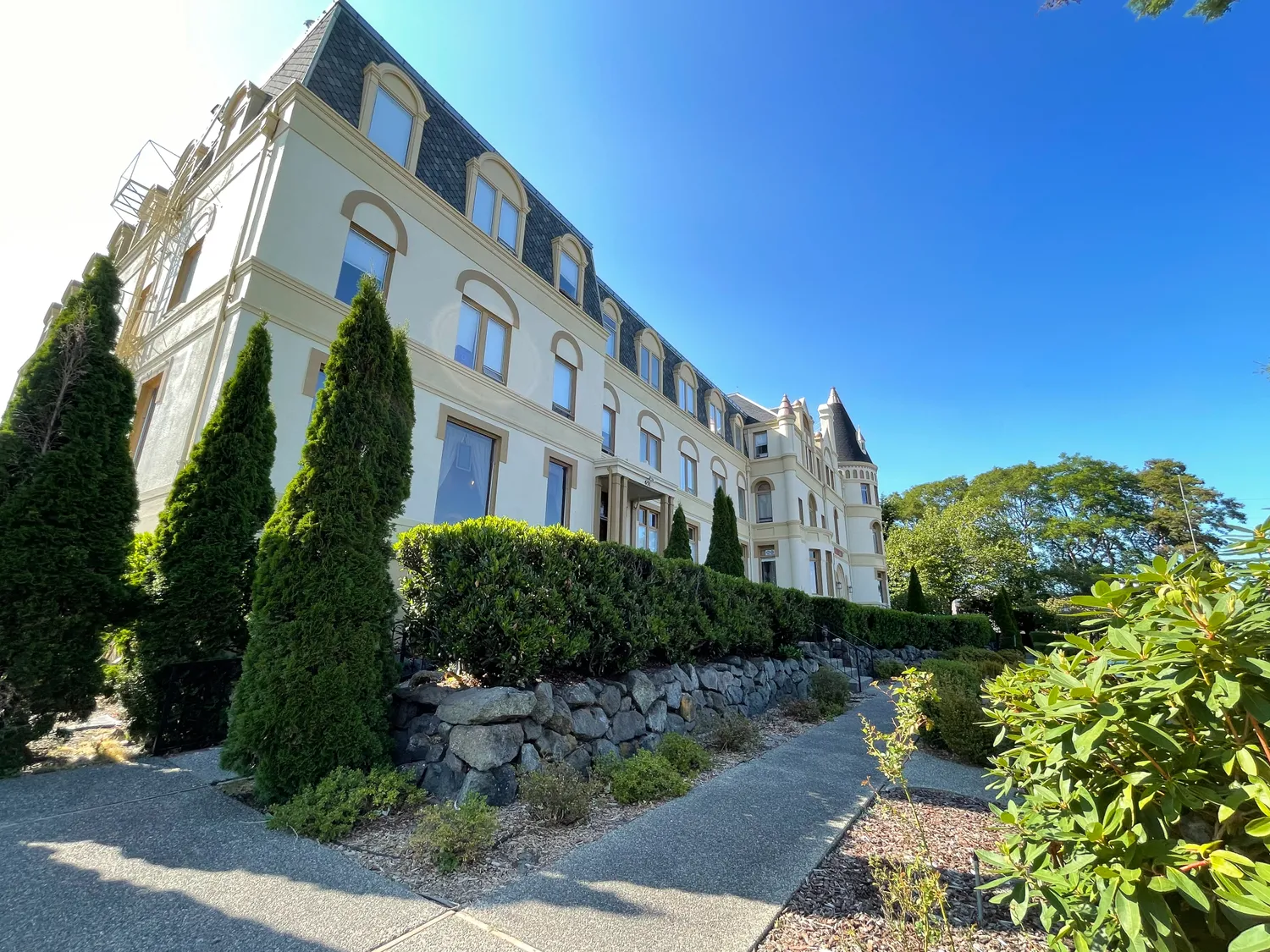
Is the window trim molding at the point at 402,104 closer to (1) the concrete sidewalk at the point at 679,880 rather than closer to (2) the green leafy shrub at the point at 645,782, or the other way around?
(2) the green leafy shrub at the point at 645,782

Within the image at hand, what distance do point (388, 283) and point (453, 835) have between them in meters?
9.77

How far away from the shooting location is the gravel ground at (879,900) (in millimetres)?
2785

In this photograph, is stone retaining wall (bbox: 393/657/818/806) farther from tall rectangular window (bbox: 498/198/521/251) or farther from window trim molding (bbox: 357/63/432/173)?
tall rectangular window (bbox: 498/198/521/251)

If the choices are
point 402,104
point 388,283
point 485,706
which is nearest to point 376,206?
point 388,283

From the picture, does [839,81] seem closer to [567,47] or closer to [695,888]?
[567,47]

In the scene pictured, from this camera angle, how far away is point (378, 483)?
17.8 ft

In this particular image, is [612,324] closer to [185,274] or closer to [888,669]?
[185,274]

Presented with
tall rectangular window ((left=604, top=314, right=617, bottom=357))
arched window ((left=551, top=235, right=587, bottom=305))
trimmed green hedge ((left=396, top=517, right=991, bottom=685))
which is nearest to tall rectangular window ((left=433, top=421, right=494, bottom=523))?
trimmed green hedge ((left=396, top=517, right=991, bottom=685))

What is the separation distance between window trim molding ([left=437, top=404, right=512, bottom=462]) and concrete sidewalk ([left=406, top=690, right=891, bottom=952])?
320 inches

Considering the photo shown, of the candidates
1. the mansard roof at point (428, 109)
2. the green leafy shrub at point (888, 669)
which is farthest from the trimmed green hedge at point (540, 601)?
the mansard roof at point (428, 109)

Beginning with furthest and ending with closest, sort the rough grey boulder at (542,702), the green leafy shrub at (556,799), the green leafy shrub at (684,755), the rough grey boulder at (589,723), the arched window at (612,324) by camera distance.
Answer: the arched window at (612,324) < the green leafy shrub at (684,755) < the rough grey boulder at (589,723) < the rough grey boulder at (542,702) < the green leafy shrub at (556,799)

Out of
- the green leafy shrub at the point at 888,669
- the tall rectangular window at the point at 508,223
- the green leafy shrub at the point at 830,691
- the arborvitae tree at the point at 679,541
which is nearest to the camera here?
the green leafy shrub at the point at 830,691

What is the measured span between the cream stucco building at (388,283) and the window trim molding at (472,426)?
43mm

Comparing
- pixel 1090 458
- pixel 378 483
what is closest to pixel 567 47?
pixel 378 483
